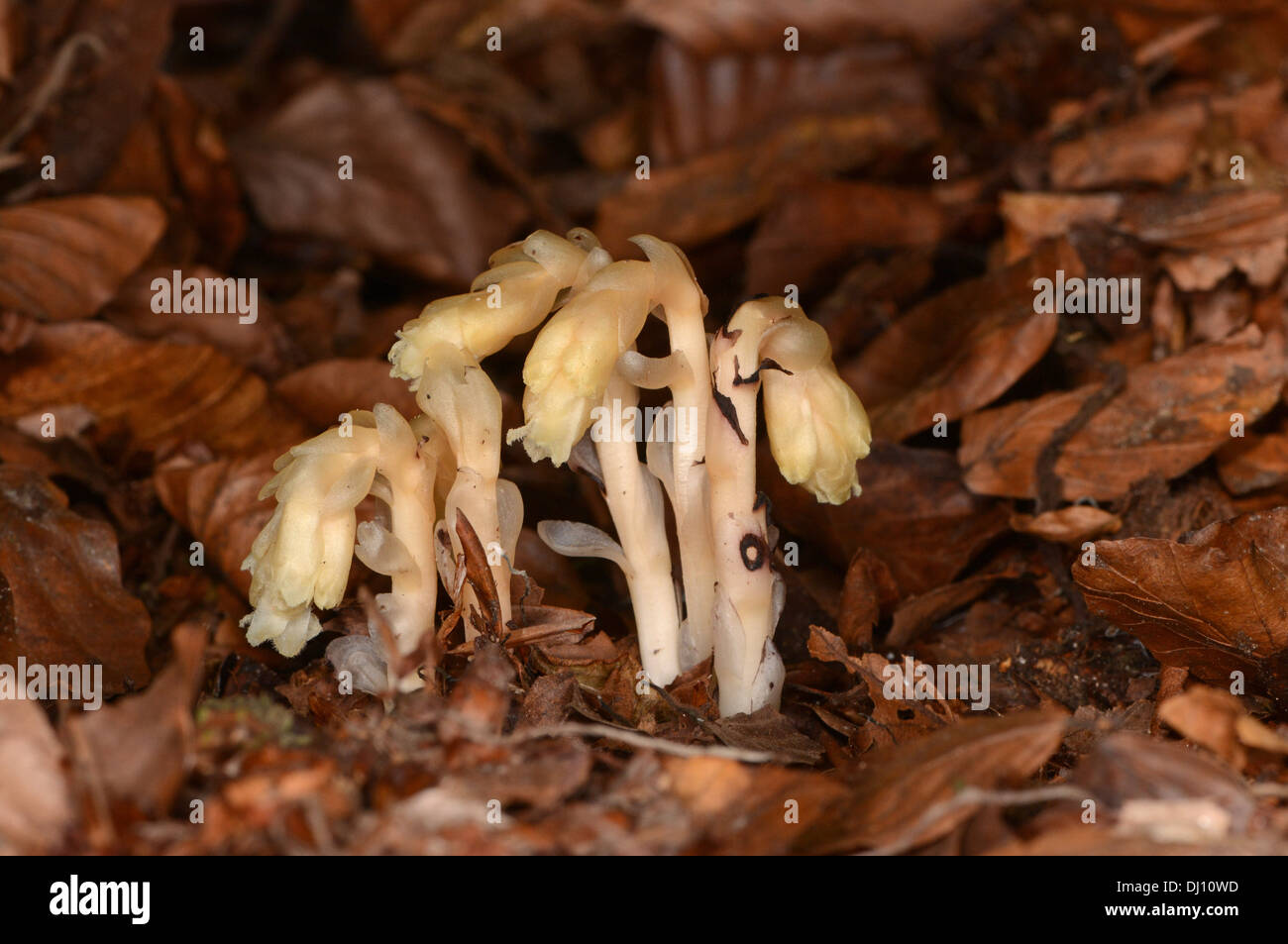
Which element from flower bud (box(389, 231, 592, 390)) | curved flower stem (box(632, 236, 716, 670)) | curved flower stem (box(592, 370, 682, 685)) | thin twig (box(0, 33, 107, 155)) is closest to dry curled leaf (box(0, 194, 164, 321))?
thin twig (box(0, 33, 107, 155))

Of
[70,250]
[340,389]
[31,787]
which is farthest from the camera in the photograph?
[70,250]

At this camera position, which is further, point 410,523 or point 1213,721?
point 410,523

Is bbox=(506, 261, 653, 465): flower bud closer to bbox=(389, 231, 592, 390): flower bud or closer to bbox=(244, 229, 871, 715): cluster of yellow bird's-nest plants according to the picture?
bbox=(244, 229, 871, 715): cluster of yellow bird's-nest plants

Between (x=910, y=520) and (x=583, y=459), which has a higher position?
(x=583, y=459)

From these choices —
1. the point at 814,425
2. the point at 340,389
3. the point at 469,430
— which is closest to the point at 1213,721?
the point at 814,425

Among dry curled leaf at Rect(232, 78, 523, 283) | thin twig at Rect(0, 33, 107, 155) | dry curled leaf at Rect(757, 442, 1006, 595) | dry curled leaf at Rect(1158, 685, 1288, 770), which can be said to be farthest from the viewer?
dry curled leaf at Rect(232, 78, 523, 283)

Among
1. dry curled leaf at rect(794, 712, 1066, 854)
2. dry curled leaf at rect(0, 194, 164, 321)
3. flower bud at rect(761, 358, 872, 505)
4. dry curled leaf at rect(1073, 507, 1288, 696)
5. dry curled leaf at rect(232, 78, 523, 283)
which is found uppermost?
dry curled leaf at rect(232, 78, 523, 283)

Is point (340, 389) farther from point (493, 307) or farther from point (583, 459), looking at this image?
point (493, 307)

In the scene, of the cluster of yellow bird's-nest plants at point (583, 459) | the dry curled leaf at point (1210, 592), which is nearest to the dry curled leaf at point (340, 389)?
the cluster of yellow bird's-nest plants at point (583, 459)

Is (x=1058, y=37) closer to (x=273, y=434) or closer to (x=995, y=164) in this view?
(x=995, y=164)
